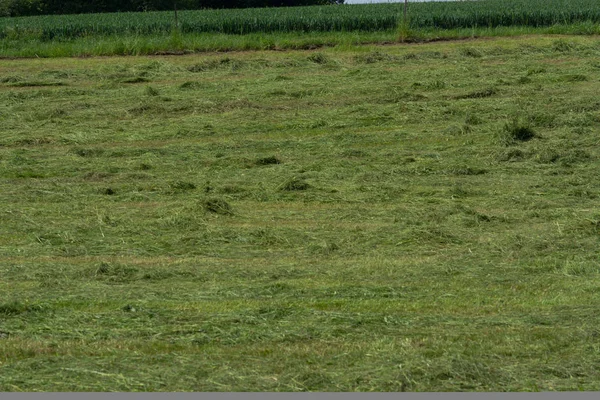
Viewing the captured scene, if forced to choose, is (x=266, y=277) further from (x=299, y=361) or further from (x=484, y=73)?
(x=484, y=73)

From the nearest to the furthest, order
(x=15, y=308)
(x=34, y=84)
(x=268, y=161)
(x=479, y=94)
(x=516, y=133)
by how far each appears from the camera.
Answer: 1. (x=15, y=308)
2. (x=268, y=161)
3. (x=516, y=133)
4. (x=479, y=94)
5. (x=34, y=84)

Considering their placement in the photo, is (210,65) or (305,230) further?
(210,65)

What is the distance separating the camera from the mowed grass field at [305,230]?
7391mm

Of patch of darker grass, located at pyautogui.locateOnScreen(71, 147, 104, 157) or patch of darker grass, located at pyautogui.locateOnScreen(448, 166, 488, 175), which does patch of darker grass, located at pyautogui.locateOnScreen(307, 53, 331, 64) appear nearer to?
patch of darker grass, located at pyautogui.locateOnScreen(71, 147, 104, 157)

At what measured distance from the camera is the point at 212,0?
192 feet

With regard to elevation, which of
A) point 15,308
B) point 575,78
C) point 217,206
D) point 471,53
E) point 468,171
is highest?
point 471,53

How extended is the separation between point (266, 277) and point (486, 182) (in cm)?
449

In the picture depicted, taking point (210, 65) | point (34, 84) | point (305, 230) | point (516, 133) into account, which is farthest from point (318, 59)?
point (305, 230)

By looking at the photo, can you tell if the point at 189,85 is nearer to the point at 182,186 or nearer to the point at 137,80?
the point at 137,80

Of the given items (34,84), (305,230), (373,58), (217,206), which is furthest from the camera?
(373,58)

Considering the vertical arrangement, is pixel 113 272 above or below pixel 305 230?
above

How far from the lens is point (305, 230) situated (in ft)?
36.7

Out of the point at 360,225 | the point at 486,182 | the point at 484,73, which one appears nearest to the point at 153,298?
the point at 360,225

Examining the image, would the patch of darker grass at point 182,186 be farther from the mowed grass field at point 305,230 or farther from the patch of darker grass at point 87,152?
the patch of darker grass at point 87,152
